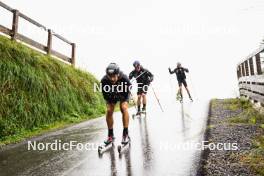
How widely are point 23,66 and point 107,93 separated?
4.93m

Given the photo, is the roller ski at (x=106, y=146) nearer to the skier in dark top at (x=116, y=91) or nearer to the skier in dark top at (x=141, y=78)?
the skier in dark top at (x=116, y=91)

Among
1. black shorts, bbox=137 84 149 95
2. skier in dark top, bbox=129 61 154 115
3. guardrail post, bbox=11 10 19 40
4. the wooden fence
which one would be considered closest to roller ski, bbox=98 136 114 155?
skier in dark top, bbox=129 61 154 115

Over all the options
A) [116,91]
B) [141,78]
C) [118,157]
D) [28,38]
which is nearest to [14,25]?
[28,38]

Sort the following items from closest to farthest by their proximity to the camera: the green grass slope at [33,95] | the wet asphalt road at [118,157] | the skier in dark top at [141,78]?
1. the wet asphalt road at [118,157]
2. the green grass slope at [33,95]
3. the skier in dark top at [141,78]

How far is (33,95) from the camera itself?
10039 mm

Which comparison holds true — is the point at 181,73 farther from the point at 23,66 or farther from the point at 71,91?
the point at 23,66

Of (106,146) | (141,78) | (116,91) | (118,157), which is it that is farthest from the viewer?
(141,78)

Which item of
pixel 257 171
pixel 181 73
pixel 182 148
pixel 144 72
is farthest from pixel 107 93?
pixel 181 73

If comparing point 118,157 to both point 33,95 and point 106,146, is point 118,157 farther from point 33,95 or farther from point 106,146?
point 33,95

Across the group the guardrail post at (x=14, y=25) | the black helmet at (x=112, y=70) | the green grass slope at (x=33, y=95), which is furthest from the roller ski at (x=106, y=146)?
the guardrail post at (x=14, y=25)

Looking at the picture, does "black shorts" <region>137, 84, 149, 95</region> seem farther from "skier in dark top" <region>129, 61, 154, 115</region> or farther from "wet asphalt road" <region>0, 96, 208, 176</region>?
"wet asphalt road" <region>0, 96, 208, 176</region>

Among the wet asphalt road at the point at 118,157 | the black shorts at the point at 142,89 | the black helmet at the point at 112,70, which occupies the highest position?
the black shorts at the point at 142,89

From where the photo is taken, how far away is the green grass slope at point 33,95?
8.84 m

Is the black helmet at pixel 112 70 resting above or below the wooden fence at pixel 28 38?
below
